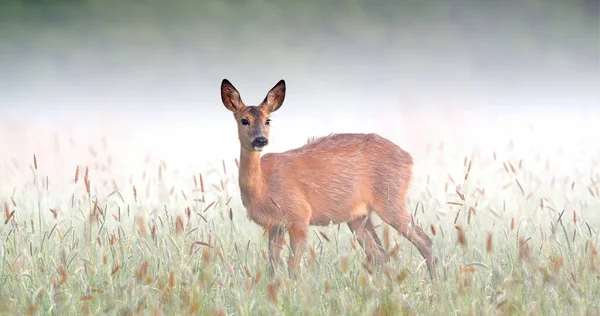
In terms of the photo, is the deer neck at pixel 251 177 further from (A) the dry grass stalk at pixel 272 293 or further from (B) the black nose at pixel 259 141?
(A) the dry grass stalk at pixel 272 293

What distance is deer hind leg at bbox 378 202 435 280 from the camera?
7.96m

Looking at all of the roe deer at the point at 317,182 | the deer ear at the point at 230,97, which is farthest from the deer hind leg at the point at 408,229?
the deer ear at the point at 230,97

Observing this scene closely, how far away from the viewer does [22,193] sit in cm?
927

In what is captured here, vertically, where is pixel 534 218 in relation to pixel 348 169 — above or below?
below

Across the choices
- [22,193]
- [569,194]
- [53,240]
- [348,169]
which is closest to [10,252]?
[53,240]

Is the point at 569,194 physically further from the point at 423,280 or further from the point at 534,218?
the point at 423,280

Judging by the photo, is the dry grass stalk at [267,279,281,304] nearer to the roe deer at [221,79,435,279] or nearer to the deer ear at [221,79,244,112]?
the roe deer at [221,79,435,279]

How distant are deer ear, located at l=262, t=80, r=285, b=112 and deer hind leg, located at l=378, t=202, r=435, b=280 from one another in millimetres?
1650

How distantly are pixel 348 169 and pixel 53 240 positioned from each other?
2935 millimetres

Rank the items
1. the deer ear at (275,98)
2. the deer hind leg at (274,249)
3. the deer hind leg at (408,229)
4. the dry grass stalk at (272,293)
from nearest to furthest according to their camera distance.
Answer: the dry grass stalk at (272,293), the deer hind leg at (274,249), the deer ear at (275,98), the deer hind leg at (408,229)

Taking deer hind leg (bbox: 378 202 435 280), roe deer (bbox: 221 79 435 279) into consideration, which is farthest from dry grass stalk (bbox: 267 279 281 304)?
deer hind leg (bbox: 378 202 435 280)

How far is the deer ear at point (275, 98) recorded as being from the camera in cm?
732

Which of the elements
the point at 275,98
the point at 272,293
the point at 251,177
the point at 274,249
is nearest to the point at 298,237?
the point at 274,249

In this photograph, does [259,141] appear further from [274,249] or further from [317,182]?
[317,182]
